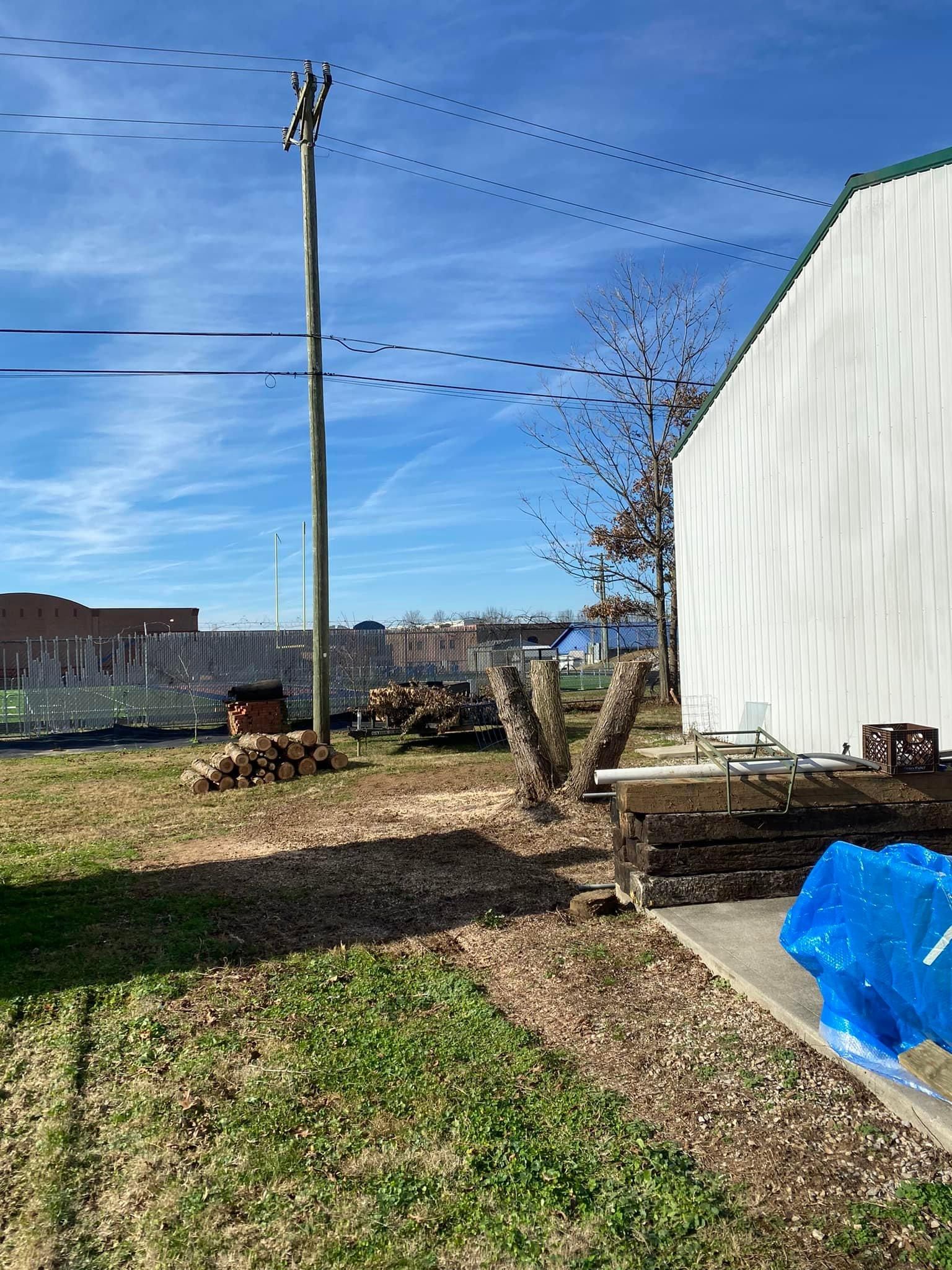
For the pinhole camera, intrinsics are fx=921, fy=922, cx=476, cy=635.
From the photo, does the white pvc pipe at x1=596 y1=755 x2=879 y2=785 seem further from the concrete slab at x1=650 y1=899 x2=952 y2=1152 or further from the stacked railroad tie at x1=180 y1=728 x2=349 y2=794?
the stacked railroad tie at x1=180 y1=728 x2=349 y2=794

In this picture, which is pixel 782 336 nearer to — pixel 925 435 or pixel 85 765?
pixel 925 435

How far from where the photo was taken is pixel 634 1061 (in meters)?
3.95

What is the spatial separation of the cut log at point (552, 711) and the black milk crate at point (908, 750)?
441cm

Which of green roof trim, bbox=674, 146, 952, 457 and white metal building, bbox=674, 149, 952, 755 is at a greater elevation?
green roof trim, bbox=674, 146, 952, 457

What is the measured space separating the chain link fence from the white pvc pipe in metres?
15.4

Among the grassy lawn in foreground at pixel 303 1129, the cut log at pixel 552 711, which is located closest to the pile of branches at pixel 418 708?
the cut log at pixel 552 711

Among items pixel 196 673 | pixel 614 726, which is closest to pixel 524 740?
pixel 614 726

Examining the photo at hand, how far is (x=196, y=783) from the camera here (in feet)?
42.4

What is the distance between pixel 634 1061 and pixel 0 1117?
2596 millimetres

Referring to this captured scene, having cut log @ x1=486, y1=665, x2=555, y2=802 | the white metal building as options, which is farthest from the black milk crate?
cut log @ x1=486, y1=665, x2=555, y2=802

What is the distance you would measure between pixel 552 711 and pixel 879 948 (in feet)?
22.5

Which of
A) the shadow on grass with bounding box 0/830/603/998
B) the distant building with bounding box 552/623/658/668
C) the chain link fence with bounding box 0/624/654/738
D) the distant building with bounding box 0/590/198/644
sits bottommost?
the shadow on grass with bounding box 0/830/603/998

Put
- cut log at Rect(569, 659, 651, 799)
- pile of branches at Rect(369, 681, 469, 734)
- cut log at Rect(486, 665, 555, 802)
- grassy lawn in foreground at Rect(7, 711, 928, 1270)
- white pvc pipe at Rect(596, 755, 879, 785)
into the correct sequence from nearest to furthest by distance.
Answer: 1. grassy lawn in foreground at Rect(7, 711, 928, 1270)
2. white pvc pipe at Rect(596, 755, 879, 785)
3. cut log at Rect(569, 659, 651, 799)
4. cut log at Rect(486, 665, 555, 802)
5. pile of branches at Rect(369, 681, 469, 734)

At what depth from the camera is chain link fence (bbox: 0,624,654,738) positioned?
21.9 meters
